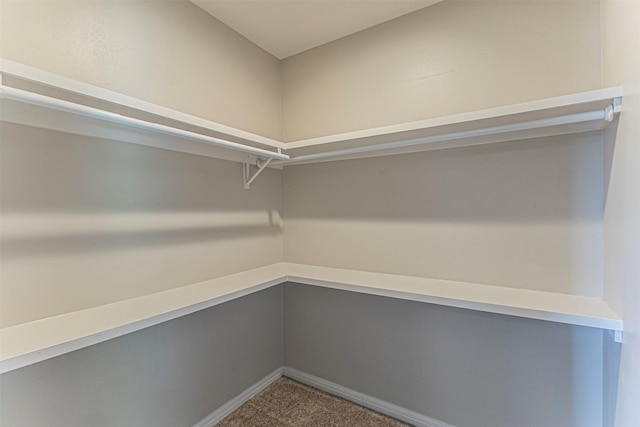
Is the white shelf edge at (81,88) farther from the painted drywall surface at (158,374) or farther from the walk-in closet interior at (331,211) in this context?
the painted drywall surface at (158,374)

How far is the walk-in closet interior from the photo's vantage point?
0.99 meters

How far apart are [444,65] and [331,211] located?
1.04 meters

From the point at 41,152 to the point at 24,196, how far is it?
165 millimetres

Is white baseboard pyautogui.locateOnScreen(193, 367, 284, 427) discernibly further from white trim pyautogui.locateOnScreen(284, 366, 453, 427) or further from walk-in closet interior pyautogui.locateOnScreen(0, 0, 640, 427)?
white trim pyautogui.locateOnScreen(284, 366, 453, 427)

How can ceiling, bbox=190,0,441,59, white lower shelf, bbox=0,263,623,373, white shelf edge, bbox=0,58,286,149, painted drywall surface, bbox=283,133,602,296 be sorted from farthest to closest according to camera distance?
ceiling, bbox=190,0,441,59 < painted drywall surface, bbox=283,133,602,296 < white lower shelf, bbox=0,263,623,373 < white shelf edge, bbox=0,58,286,149

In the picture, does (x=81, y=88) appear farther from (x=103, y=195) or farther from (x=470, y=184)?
(x=470, y=184)

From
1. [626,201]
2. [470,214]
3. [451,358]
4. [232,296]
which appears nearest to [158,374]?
[232,296]

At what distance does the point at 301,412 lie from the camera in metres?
1.75

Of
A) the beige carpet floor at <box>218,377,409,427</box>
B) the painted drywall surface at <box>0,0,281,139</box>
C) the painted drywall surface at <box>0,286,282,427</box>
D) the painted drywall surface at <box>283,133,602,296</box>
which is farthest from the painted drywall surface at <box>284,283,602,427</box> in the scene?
the painted drywall surface at <box>0,0,281,139</box>

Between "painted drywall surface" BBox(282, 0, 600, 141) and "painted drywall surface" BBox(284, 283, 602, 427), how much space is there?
109 cm

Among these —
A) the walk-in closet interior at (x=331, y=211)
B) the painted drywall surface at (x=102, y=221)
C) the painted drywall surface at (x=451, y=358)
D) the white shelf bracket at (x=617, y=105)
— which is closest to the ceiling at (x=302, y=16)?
the walk-in closet interior at (x=331, y=211)

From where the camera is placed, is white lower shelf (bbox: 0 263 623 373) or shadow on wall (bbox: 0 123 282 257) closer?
white lower shelf (bbox: 0 263 623 373)

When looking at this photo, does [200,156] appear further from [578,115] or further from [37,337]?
[578,115]

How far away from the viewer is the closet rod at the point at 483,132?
105cm
